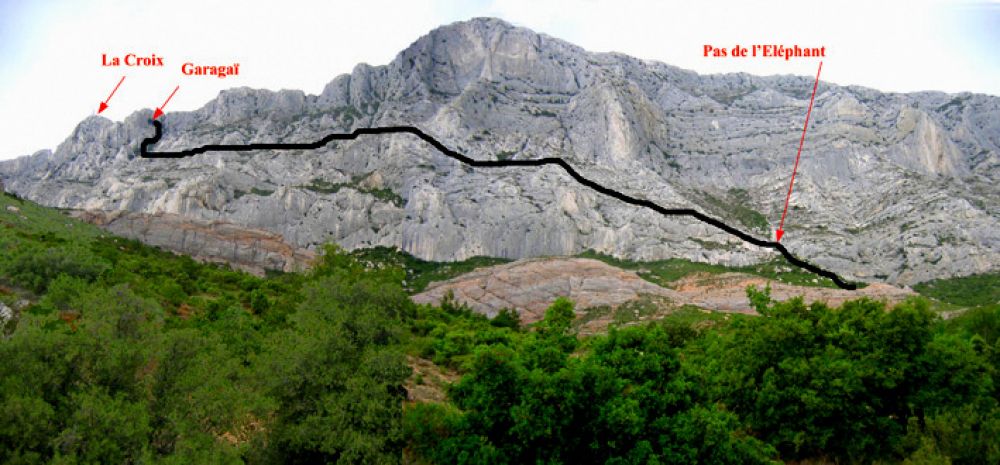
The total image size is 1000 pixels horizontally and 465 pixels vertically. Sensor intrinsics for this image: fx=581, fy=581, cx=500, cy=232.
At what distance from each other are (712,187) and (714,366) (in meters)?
159

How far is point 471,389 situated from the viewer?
1952cm

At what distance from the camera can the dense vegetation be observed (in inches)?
547

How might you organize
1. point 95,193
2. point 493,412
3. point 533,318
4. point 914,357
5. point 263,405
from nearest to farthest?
point 263,405
point 493,412
point 914,357
point 533,318
point 95,193

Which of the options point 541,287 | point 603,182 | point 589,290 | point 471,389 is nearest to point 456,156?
point 471,389

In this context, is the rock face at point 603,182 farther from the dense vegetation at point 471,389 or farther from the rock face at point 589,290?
the dense vegetation at point 471,389

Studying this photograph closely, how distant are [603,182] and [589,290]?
53.8 metres

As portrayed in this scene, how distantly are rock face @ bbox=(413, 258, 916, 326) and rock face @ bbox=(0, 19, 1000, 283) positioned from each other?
2058cm

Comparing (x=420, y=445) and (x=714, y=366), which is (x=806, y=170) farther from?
(x=420, y=445)

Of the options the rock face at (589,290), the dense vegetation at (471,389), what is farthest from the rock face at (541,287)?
the dense vegetation at (471,389)

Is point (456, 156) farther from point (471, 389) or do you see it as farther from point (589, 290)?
point (589, 290)

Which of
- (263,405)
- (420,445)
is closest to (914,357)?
(420,445)

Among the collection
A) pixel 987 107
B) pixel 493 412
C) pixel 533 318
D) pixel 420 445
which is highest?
pixel 987 107

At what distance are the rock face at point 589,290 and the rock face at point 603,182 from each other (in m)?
20.6

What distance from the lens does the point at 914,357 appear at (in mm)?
26641
